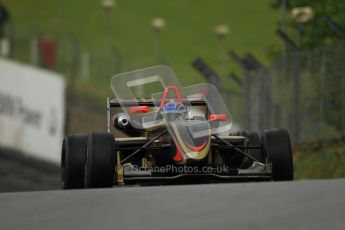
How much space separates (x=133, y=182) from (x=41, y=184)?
1559cm

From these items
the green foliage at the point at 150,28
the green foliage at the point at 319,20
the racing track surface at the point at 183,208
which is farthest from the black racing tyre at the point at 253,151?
the green foliage at the point at 150,28

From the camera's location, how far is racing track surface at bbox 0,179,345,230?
791cm

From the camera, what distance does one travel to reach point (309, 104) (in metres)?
21.6

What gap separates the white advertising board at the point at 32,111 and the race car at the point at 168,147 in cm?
1819

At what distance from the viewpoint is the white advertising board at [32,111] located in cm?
3297

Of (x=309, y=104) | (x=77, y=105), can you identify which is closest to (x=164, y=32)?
(x=77, y=105)

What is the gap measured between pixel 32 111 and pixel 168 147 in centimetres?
2078

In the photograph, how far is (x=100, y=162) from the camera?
12.6 metres

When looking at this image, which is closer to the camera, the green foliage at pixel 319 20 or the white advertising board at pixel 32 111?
the green foliage at pixel 319 20

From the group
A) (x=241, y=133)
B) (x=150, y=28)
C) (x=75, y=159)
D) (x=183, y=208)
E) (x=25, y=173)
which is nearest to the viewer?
(x=183, y=208)

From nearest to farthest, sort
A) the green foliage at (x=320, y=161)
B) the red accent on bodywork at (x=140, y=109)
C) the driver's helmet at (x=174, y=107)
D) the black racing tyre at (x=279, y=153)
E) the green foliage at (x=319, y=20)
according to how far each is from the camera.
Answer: the black racing tyre at (x=279, y=153) < the driver's helmet at (x=174, y=107) < the red accent on bodywork at (x=140, y=109) < the green foliage at (x=320, y=161) < the green foliage at (x=319, y=20)

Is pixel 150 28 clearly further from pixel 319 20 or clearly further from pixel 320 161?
pixel 320 161

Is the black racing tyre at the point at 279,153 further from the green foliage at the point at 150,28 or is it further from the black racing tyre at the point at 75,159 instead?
the green foliage at the point at 150,28

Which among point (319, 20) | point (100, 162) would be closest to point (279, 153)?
point (100, 162)
